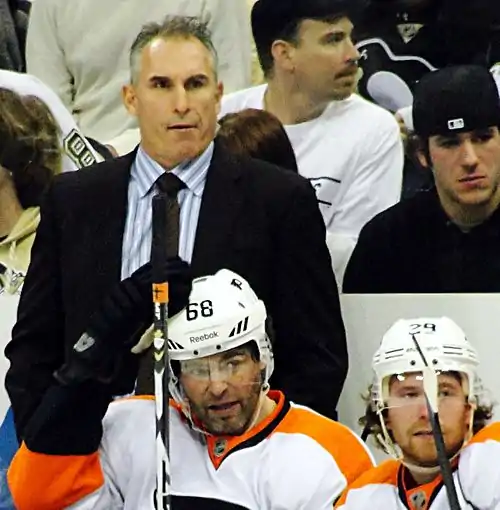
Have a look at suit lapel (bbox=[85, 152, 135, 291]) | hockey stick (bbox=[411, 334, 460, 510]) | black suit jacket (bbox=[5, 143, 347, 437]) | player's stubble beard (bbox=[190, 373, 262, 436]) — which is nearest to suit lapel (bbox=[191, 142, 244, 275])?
black suit jacket (bbox=[5, 143, 347, 437])

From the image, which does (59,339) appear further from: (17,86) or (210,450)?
(17,86)

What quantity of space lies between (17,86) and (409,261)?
0.69 m

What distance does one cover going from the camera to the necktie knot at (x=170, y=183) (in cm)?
187

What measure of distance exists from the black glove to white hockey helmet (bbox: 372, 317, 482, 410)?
0.25 m

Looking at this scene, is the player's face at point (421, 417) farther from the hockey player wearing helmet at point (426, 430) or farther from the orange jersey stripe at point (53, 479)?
the orange jersey stripe at point (53, 479)

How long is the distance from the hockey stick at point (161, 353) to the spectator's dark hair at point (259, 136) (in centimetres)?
58

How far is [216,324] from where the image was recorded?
162 cm

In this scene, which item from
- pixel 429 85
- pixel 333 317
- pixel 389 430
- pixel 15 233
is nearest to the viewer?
pixel 389 430

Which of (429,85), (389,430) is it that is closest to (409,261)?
(429,85)

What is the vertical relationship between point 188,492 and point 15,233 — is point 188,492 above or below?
below

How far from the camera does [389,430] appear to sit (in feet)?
5.19

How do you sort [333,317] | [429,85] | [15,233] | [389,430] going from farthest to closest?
1. [15,233]
2. [429,85]
3. [333,317]
4. [389,430]

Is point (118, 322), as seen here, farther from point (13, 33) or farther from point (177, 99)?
point (13, 33)

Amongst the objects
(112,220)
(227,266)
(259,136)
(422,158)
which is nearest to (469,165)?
(422,158)
